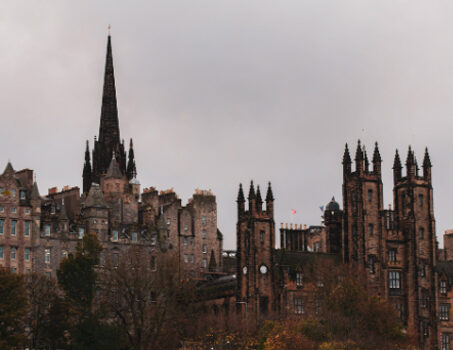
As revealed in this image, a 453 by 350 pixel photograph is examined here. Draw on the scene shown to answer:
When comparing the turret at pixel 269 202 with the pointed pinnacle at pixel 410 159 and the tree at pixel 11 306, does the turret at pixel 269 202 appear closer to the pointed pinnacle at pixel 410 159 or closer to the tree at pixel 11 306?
the pointed pinnacle at pixel 410 159

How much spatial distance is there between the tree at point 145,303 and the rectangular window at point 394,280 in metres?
28.4

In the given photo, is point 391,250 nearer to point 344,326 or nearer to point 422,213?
point 422,213

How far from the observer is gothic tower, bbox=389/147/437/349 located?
508 feet

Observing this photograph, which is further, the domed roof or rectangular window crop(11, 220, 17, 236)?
the domed roof

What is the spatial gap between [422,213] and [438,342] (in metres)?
17.8

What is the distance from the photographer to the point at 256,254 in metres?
151

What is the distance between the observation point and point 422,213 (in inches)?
6230

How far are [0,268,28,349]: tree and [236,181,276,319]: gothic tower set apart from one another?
3309 cm

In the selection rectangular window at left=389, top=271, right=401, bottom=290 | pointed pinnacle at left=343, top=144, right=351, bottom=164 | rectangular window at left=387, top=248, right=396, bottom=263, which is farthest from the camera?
pointed pinnacle at left=343, top=144, right=351, bottom=164

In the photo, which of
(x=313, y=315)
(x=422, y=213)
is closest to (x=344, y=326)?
(x=313, y=315)

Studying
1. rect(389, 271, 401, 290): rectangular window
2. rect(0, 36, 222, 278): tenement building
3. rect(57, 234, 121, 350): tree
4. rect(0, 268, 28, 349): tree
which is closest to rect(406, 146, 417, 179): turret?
rect(389, 271, 401, 290): rectangular window

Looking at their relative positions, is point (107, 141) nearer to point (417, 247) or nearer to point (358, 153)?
point (358, 153)

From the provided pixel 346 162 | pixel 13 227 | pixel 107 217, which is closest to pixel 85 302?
pixel 13 227

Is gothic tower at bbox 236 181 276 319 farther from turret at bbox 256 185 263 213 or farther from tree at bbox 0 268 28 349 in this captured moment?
tree at bbox 0 268 28 349
